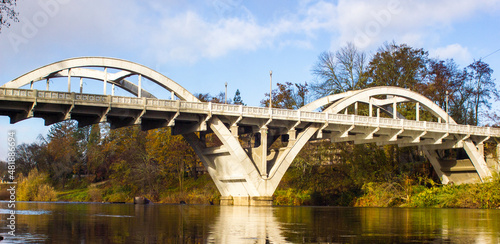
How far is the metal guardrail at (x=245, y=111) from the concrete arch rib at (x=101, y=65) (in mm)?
2078

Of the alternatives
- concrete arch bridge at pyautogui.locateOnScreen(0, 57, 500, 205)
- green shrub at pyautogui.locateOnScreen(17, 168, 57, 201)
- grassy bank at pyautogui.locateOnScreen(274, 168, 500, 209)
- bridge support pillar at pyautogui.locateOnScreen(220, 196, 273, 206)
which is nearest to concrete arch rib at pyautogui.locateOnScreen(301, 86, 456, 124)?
concrete arch bridge at pyautogui.locateOnScreen(0, 57, 500, 205)

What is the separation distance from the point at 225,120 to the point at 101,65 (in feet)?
33.6

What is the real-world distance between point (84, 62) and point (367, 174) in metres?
32.2

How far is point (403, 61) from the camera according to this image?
68.2 meters

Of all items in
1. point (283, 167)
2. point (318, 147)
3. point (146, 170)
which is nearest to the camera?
point (283, 167)

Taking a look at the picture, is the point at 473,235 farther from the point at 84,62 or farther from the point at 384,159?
the point at 384,159

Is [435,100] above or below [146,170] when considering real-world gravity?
above

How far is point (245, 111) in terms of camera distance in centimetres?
4209

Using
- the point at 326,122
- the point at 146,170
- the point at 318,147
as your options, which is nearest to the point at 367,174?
the point at 318,147

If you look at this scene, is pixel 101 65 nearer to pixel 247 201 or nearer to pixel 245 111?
pixel 245 111

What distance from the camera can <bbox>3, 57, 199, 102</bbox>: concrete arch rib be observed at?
3631cm

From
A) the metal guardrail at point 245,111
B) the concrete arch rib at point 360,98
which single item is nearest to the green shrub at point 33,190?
the metal guardrail at point 245,111

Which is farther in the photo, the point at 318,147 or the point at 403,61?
the point at 403,61

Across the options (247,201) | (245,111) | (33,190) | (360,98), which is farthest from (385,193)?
(33,190)
